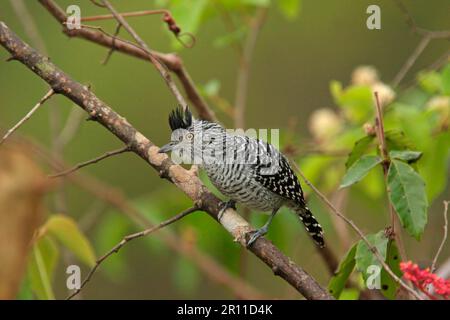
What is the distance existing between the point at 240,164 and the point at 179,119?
0.44m

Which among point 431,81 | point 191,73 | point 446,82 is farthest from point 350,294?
point 191,73

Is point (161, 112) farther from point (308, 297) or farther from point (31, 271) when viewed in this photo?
point (308, 297)

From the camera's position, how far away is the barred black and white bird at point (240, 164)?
378cm

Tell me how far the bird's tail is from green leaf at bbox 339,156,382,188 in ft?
3.73

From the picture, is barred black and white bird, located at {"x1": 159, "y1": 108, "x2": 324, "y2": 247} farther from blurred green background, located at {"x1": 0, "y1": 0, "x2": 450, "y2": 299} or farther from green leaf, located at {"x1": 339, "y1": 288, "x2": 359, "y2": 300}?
blurred green background, located at {"x1": 0, "y1": 0, "x2": 450, "y2": 299}

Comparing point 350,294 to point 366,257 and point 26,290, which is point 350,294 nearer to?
point 366,257

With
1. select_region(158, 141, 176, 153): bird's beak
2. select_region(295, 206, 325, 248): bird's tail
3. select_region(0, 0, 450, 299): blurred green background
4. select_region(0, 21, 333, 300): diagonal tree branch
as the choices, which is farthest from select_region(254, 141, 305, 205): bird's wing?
select_region(0, 0, 450, 299): blurred green background

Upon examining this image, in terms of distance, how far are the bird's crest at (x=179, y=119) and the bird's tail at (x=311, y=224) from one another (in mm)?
853

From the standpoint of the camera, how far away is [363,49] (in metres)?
9.82

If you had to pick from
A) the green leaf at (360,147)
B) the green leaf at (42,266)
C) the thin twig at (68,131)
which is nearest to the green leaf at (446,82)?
the green leaf at (360,147)

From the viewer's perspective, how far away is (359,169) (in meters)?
2.88

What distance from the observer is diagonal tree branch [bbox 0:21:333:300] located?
2.86m

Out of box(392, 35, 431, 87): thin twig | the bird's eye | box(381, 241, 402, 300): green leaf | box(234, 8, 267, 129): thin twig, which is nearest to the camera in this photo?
box(381, 241, 402, 300): green leaf

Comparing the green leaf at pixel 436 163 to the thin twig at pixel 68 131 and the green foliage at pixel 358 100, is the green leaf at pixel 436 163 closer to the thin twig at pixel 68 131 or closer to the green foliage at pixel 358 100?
the green foliage at pixel 358 100
